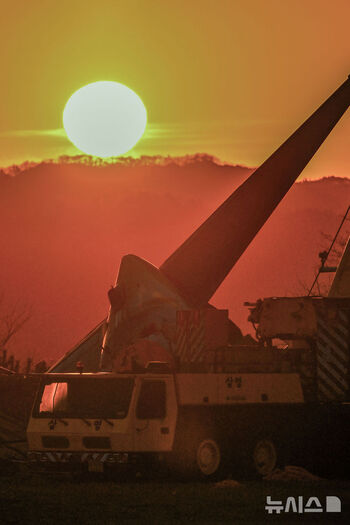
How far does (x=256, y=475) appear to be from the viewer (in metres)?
20.9

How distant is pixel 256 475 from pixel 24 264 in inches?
5752

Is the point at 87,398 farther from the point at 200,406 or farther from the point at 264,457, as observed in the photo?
the point at 264,457

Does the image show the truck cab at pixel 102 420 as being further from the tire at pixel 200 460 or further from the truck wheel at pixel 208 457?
the truck wheel at pixel 208 457

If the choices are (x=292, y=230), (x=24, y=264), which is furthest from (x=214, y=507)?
(x=24, y=264)

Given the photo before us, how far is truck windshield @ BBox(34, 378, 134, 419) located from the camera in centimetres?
2027

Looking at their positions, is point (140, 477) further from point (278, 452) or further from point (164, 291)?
point (164, 291)

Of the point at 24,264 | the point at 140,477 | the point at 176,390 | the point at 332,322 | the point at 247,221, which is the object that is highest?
the point at 24,264

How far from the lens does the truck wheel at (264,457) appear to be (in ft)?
68.7

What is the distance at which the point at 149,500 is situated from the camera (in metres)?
17.2

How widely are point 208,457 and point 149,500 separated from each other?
352 centimetres
